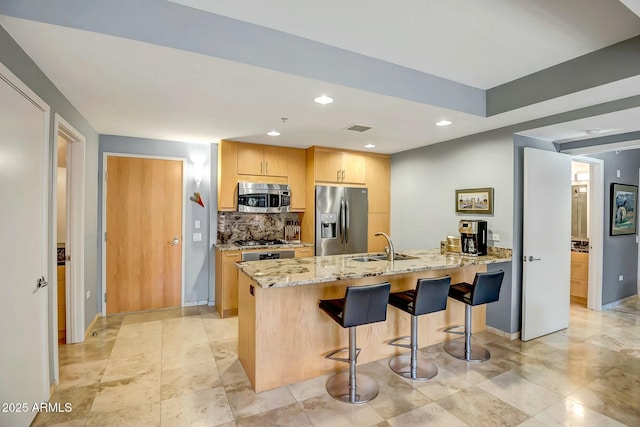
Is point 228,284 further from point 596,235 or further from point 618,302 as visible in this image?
point 618,302

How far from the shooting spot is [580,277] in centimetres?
491

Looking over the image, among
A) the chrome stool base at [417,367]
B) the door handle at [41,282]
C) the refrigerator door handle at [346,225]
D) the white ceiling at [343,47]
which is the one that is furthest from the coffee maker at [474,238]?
the door handle at [41,282]

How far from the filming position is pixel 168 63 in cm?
206

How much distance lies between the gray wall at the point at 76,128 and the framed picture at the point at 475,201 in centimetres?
410

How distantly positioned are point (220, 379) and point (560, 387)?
270cm

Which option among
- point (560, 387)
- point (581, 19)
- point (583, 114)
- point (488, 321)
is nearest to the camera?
point (581, 19)

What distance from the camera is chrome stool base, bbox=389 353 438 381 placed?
272 centimetres

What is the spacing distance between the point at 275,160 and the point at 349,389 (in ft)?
10.3

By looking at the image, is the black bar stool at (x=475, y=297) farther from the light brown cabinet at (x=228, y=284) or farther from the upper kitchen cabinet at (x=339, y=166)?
the light brown cabinet at (x=228, y=284)

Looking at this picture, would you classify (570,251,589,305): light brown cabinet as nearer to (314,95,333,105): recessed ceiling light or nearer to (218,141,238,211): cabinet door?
(314,95,333,105): recessed ceiling light

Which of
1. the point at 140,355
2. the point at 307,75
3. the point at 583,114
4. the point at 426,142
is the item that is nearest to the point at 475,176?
the point at 426,142

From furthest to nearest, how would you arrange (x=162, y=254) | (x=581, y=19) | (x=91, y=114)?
(x=162, y=254)
(x=91, y=114)
(x=581, y=19)

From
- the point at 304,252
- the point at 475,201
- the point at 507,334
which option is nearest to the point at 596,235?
the point at 475,201

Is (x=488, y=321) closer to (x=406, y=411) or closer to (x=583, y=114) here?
(x=406, y=411)
